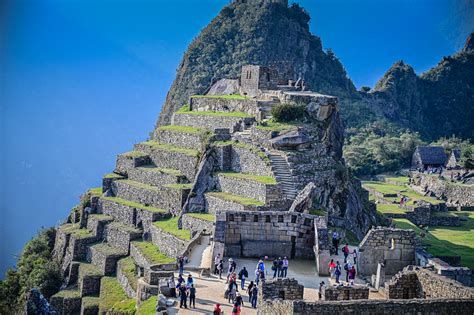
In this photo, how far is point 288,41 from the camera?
315 ft

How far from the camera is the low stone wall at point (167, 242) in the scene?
29.7 metres

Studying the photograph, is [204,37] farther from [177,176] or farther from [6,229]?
[177,176]

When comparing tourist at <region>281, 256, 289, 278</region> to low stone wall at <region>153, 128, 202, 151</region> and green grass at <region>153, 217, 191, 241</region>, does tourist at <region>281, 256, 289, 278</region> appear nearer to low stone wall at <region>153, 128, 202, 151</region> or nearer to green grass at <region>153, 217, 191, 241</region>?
green grass at <region>153, 217, 191, 241</region>

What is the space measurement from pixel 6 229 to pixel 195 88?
27284 mm

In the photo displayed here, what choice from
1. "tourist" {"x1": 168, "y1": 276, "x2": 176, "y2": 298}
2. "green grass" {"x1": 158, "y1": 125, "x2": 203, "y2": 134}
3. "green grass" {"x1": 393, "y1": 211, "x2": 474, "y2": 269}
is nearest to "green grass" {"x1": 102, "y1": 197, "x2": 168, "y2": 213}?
"green grass" {"x1": 158, "y1": 125, "x2": 203, "y2": 134}

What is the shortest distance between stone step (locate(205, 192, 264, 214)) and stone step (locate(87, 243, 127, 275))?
681 centimetres

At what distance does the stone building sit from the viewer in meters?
70.0

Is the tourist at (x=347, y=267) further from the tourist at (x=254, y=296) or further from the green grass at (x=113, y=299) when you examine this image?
the green grass at (x=113, y=299)

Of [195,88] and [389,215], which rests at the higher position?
[195,88]

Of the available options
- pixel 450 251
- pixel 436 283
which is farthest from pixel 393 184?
pixel 436 283

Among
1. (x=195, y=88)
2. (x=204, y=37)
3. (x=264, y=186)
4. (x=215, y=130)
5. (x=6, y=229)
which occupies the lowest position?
(x=6, y=229)

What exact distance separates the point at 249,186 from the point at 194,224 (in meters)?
3.23

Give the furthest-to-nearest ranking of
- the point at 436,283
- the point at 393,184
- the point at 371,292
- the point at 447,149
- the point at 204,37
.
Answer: the point at 204,37
the point at 447,149
the point at 393,184
the point at 371,292
the point at 436,283

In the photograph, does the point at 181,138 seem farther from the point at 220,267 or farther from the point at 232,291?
the point at 232,291
